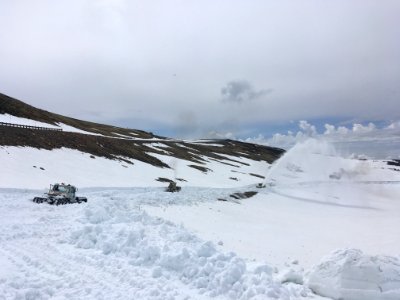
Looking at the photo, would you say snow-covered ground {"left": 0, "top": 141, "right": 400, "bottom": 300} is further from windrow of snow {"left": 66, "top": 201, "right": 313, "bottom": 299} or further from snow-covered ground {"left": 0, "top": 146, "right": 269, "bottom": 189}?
snow-covered ground {"left": 0, "top": 146, "right": 269, "bottom": 189}

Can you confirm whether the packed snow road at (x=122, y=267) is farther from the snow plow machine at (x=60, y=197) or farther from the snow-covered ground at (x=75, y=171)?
the snow-covered ground at (x=75, y=171)

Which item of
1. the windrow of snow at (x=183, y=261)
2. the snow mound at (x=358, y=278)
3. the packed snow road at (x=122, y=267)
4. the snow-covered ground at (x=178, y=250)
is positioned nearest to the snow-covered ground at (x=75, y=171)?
the snow-covered ground at (x=178, y=250)

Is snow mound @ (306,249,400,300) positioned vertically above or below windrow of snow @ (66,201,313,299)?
above

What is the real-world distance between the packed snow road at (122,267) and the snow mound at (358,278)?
70cm

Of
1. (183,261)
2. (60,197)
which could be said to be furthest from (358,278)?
(60,197)

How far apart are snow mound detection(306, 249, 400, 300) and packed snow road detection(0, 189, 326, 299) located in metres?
0.70

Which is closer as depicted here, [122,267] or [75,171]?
[122,267]

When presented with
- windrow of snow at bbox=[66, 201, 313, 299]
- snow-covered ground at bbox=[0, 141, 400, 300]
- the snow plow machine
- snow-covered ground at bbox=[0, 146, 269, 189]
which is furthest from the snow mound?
snow-covered ground at bbox=[0, 146, 269, 189]

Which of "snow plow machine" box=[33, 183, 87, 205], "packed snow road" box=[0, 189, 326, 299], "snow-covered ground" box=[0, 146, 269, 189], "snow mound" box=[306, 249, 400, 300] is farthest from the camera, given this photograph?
"snow-covered ground" box=[0, 146, 269, 189]

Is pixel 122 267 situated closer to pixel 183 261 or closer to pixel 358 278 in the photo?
pixel 183 261

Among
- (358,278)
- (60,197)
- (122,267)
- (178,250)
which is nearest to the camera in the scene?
(358,278)

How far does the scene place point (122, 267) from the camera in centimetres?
1402

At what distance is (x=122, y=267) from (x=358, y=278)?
794 centimetres

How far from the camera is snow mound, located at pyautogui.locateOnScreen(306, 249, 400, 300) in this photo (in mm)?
12102
